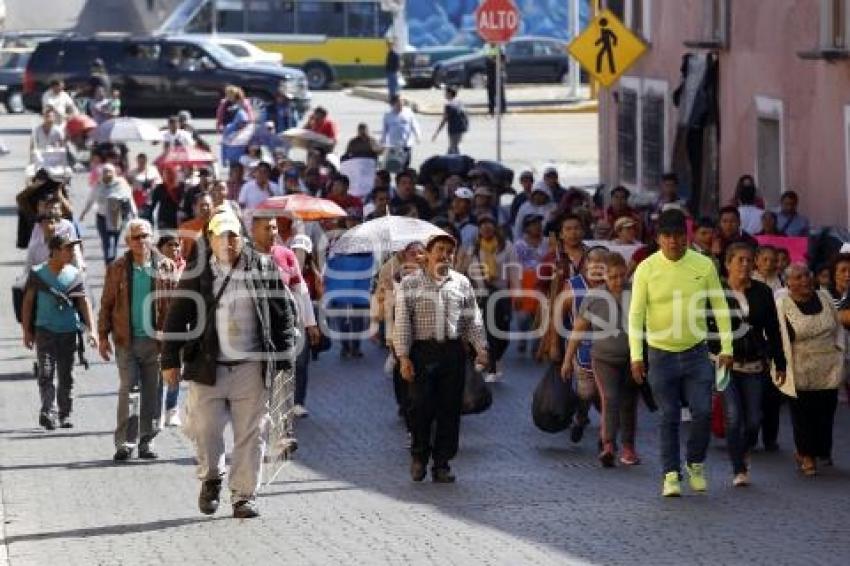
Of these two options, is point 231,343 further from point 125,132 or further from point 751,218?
point 125,132

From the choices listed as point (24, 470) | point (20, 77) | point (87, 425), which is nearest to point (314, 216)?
point (87, 425)

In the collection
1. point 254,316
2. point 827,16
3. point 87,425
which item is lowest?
point 87,425

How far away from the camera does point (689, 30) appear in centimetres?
2964

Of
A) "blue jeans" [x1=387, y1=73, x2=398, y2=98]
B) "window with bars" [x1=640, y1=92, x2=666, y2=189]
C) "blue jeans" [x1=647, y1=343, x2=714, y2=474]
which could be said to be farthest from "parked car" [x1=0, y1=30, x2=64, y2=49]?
"blue jeans" [x1=647, y1=343, x2=714, y2=474]

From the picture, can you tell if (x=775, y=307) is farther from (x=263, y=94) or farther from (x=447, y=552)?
(x=263, y=94)

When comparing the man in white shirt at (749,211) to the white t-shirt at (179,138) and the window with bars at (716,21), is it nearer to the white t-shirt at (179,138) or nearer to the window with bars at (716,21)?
the window with bars at (716,21)

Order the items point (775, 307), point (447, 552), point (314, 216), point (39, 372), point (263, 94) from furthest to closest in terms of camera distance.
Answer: point (263, 94), point (314, 216), point (39, 372), point (775, 307), point (447, 552)

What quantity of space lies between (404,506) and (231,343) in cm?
154

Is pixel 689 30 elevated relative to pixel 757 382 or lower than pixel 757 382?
elevated

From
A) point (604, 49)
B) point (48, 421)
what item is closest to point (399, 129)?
point (604, 49)

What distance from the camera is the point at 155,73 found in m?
53.8

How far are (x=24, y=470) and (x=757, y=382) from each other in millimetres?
4693

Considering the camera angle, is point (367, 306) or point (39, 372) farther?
point (367, 306)

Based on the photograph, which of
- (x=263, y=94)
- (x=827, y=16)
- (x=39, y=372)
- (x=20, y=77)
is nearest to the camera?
(x=39, y=372)
